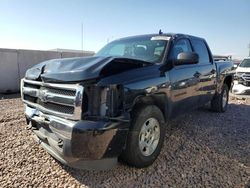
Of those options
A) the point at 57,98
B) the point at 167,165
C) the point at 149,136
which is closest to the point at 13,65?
the point at 57,98

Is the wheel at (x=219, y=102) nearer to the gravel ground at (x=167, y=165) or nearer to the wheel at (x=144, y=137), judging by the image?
the gravel ground at (x=167, y=165)

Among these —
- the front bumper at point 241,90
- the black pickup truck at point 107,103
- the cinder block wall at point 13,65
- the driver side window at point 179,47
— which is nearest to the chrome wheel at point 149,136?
the black pickup truck at point 107,103

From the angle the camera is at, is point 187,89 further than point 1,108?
No

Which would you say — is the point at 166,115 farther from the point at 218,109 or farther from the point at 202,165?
the point at 218,109

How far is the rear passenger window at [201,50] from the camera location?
5.25 metres

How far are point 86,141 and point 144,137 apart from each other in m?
0.97

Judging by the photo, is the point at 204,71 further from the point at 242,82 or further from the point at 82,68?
the point at 242,82

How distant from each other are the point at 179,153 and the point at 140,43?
1996 mm

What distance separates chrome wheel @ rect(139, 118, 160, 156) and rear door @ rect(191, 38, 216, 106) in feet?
6.08

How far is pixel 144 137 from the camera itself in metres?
3.31

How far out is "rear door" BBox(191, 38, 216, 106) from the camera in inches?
199

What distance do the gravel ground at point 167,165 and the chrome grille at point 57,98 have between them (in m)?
0.82

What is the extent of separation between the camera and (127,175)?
3178mm

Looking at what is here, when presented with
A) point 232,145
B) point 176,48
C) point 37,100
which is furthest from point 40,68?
point 232,145
